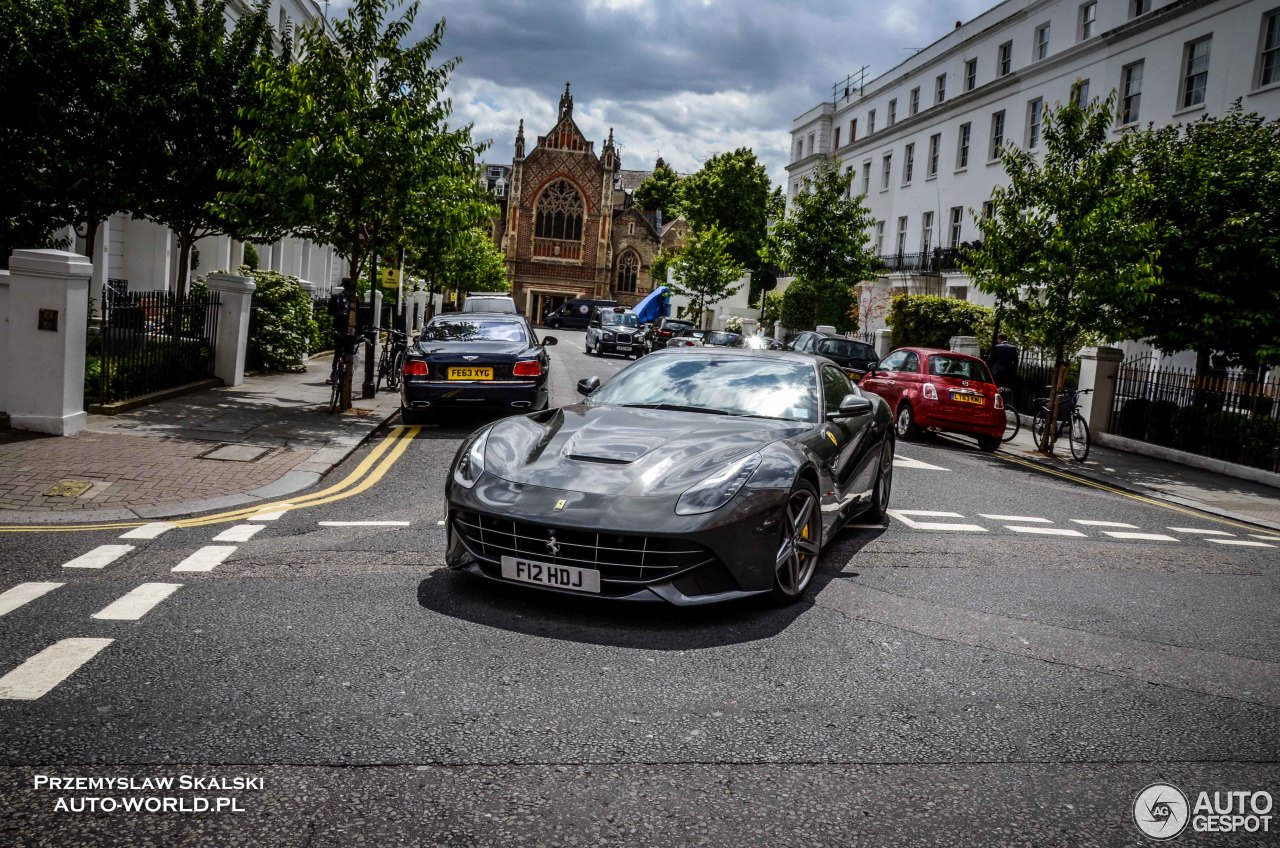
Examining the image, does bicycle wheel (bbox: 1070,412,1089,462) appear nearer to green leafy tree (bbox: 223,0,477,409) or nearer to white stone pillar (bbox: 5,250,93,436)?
green leafy tree (bbox: 223,0,477,409)

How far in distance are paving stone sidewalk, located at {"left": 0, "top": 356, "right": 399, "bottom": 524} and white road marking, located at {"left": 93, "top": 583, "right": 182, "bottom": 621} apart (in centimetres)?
207

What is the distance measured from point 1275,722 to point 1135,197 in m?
14.2

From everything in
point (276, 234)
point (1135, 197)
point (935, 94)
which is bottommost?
point (276, 234)

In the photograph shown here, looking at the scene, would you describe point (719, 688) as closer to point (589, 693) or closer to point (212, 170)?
point (589, 693)

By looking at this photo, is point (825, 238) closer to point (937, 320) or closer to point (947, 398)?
point (937, 320)

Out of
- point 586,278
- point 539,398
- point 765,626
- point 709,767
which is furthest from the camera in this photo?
point 586,278

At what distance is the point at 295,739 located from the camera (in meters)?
3.36

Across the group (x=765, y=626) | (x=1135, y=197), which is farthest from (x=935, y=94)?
(x=765, y=626)


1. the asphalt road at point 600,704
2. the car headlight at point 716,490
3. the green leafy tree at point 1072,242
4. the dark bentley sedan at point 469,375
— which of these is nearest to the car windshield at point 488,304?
the green leafy tree at point 1072,242

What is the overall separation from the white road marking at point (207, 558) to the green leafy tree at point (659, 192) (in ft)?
307

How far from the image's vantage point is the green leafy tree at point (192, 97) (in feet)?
51.2

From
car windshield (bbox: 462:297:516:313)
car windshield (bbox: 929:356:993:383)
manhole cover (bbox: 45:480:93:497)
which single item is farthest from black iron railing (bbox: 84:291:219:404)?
car windshield (bbox: 462:297:516:313)

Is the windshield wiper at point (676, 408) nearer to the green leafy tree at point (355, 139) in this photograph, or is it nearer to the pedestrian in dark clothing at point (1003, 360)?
the green leafy tree at point (355, 139)

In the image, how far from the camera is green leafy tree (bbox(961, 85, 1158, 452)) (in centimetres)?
1557
